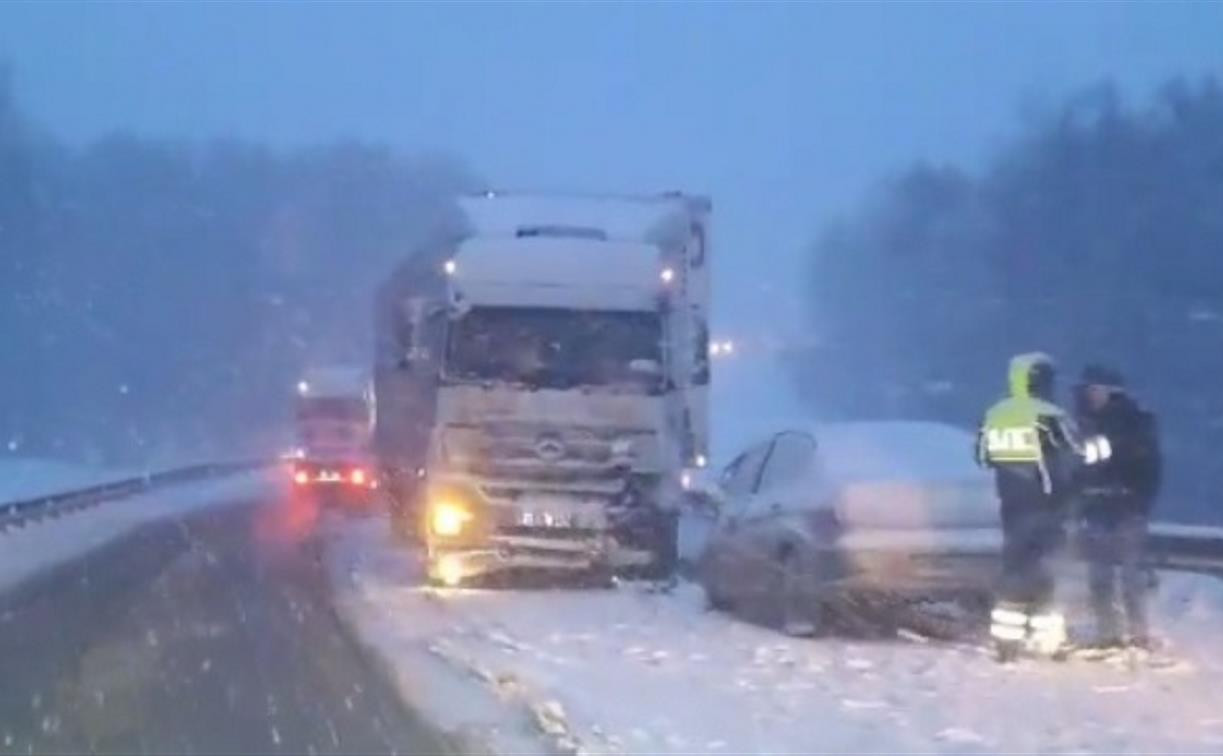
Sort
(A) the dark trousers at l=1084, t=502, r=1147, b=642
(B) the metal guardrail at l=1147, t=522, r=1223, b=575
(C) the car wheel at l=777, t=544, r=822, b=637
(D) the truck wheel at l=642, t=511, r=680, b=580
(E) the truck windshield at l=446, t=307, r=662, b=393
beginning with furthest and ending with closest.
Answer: (B) the metal guardrail at l=1147, t=522, r=1223, b=575 → (D) the truck wheel at l=642, t=511, r=680, b=580 → (E) the truck windshield at l=446, t=307, r=662, b=393 → (C) the car wheel at l=777, t=544, r=822, b=637 → (A) the dark trousers at l=1084, t=502, r=1147, b=642

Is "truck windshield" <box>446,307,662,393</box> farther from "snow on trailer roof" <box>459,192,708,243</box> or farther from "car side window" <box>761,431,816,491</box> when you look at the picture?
"car side window" <box>761,431,816,491</box>

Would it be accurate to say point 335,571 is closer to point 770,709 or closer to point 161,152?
point 770,709

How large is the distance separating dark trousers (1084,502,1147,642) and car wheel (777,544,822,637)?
81.0 inches

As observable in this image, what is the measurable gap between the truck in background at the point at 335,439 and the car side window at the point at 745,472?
22.2m

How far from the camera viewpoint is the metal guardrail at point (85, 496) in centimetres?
3388

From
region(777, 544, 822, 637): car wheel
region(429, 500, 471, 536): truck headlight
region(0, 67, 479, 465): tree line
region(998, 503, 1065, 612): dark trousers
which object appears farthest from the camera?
region(0, 67, 479, 465): tree line

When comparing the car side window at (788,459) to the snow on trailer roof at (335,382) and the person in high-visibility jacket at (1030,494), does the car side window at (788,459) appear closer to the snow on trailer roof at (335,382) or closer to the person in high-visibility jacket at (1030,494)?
the person in high-visibility jacket at (1030,494)

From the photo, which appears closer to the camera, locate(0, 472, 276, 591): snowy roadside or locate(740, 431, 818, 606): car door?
locate(740, 431, 818, 606): car door

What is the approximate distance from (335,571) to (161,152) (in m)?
89.9

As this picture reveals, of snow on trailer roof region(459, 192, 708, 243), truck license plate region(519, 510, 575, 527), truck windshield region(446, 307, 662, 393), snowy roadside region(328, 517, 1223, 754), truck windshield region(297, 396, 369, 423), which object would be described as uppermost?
snow on trailer roof region(459, 192, 708, 243)

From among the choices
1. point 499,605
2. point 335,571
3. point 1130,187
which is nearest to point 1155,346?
point 1130,187

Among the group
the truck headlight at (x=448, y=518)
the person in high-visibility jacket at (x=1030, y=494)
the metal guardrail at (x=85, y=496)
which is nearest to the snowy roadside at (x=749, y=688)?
the person in high-visibility jacket at (x=1030, y=494)

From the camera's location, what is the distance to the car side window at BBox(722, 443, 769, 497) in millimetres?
19219

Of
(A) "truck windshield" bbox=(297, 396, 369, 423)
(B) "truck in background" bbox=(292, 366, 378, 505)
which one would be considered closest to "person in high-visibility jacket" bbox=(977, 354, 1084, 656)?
(B) "truck in background" bbox=(292, 366, 378, 505)
